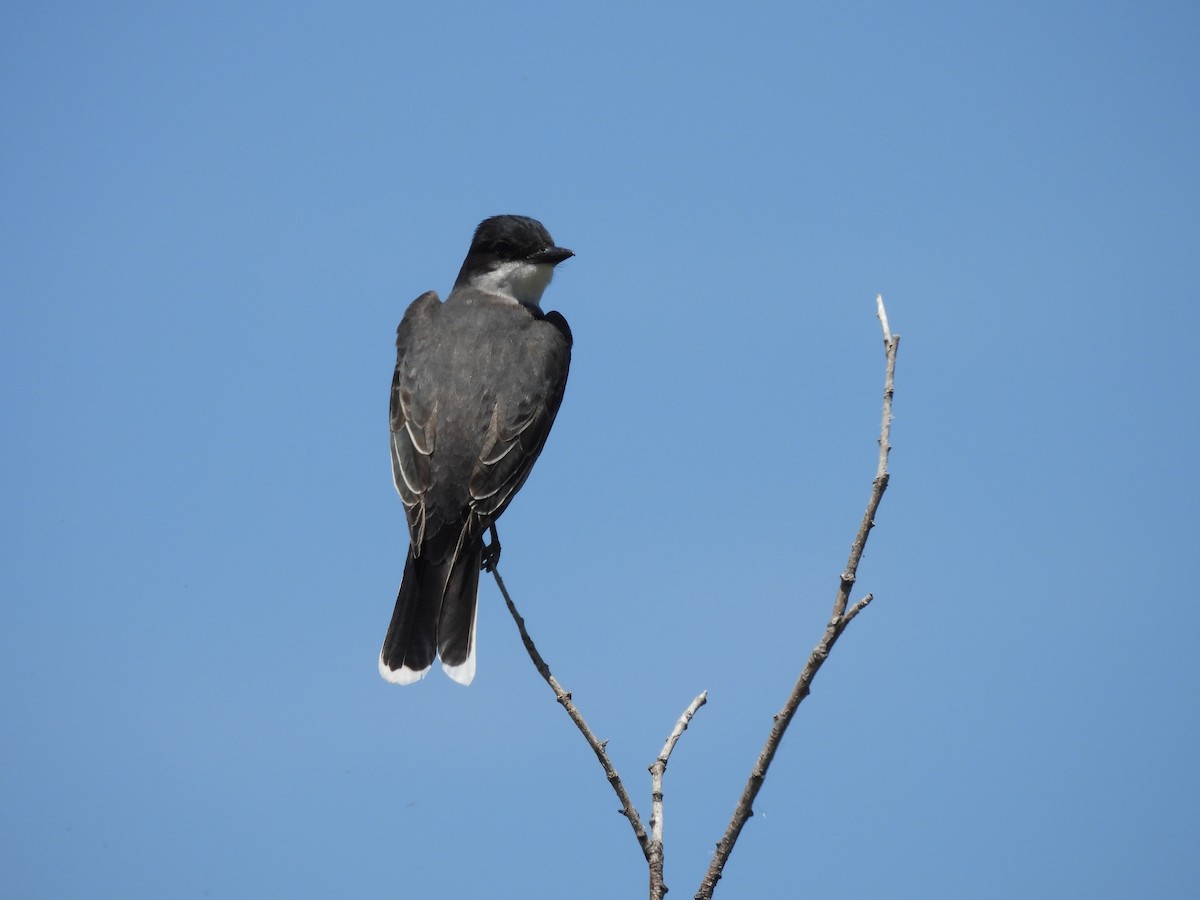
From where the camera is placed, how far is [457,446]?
672 cm

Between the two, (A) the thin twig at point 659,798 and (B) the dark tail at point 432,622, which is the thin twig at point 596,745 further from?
(B) the dark tail at point 432,622

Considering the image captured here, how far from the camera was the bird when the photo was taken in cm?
652

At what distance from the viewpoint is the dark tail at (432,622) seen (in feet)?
21.2

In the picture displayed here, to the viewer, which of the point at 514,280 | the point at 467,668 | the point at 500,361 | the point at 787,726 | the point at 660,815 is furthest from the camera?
the point at 514,280

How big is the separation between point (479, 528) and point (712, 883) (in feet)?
11.0

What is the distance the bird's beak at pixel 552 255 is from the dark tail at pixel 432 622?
214 cm

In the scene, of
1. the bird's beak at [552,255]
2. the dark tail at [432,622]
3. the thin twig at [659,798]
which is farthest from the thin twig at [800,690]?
the bird's beak at [552,255]

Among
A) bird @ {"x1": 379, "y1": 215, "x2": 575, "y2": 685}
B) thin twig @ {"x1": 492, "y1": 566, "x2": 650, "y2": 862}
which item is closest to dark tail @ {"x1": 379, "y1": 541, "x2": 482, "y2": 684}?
bird @ {"x1": 379, "y1": 215, "x2": 575, "y2": 685}

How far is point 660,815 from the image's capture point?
151 inches

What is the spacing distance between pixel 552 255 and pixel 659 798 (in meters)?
4.64

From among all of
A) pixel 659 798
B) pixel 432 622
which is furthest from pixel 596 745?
pixel 432 622

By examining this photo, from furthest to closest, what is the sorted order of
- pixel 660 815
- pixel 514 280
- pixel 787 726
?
pixel 514 280 → pixel 660 815 → pixel 787 726

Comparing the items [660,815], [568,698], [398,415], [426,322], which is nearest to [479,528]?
Answer: [398,415]

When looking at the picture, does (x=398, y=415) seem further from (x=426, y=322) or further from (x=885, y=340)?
(x=885, y=340)
